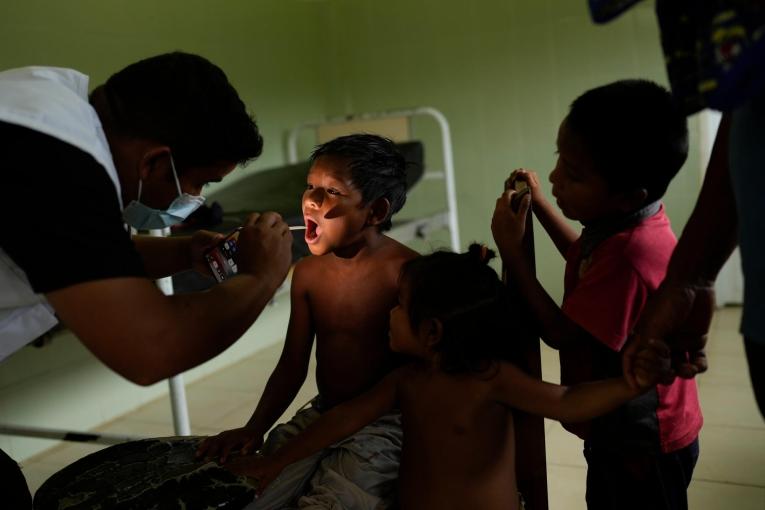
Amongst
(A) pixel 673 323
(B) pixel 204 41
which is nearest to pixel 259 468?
(A) pixel 673 323

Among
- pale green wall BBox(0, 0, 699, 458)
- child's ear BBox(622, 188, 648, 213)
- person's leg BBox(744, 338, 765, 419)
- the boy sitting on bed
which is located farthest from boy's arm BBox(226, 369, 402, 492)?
pale green wall BBox(0, 0, 699, 458)

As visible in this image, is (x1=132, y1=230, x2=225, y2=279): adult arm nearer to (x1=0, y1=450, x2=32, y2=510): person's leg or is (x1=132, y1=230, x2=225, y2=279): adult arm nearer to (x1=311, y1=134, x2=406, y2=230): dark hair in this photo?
(x1=311, y1=134, x2=406, y2=230): dark hair

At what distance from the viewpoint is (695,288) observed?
3.38 feet

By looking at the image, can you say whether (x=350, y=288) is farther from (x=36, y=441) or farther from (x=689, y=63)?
(x=36, y=441)

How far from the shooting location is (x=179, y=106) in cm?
111

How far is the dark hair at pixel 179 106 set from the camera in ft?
3.64

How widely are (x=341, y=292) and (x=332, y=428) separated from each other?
0.32 metres

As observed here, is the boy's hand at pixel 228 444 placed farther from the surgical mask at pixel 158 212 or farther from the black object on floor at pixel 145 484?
the surgical mask at pixel 158 212

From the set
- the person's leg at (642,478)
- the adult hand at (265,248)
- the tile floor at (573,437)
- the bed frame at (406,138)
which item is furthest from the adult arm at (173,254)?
the bed frame at (406,138)

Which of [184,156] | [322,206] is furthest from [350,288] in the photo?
[184,156]

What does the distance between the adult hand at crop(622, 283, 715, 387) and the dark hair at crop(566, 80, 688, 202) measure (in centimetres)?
23

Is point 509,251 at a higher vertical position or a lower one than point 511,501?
higher

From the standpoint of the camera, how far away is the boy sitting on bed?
Result: 56.5 inches

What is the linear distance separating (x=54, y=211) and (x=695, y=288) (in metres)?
0.87
